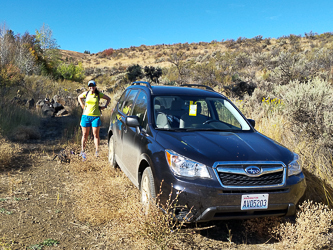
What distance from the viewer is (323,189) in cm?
475

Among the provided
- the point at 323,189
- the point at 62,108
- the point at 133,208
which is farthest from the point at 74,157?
the point at 62,108

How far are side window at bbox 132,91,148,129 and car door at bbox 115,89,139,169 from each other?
31cm

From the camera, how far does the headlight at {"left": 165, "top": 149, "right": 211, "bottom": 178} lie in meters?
3.36

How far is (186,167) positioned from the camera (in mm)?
3414

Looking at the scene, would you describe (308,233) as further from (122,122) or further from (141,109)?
(122,122)

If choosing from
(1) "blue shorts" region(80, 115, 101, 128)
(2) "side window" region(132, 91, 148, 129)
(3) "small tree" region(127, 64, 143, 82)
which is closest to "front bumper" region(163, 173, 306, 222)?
(2) "side window" region(132, 91, 148, 129)

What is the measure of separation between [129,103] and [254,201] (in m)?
3.28

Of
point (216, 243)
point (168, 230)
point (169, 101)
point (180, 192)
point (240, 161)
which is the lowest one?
point (216, 243)

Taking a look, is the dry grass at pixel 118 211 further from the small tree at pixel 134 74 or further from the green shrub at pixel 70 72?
the green shrub at pixel 70 72

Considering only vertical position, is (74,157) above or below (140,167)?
below

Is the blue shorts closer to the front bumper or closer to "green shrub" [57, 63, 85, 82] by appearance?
the front bumper

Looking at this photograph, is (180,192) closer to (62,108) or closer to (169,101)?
(169,101)

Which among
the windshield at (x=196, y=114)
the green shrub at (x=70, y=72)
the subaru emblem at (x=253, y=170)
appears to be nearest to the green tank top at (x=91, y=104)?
the windshield at (x=196, y=114)

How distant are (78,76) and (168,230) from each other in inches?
1188
